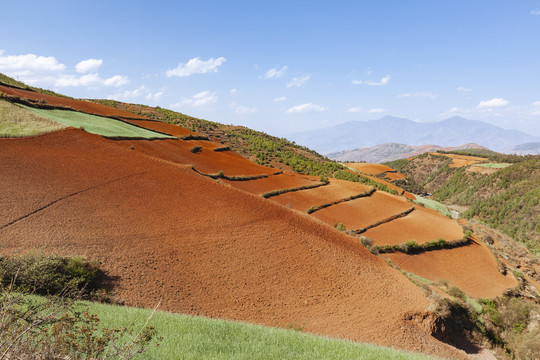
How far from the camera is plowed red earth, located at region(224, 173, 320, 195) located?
2197 cm

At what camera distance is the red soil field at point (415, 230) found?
20850 millimetres

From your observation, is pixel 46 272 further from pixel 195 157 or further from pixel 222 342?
pixel 195 157

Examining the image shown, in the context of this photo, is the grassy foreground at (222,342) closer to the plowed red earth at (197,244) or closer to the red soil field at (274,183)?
the plowed red earth at (197,244)

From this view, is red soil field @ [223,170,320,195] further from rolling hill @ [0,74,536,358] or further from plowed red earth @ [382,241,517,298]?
plowed red earth @ [382,241,517,298]

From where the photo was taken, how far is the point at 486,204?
54.2 meters

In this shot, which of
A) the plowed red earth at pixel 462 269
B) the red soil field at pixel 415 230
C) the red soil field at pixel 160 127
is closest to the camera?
the plowed red earth at pixel 462 269

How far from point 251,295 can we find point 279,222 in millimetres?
4667

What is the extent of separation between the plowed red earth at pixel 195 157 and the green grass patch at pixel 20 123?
431 centimetres

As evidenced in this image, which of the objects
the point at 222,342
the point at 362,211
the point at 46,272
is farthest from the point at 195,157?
→ the point at 222,342

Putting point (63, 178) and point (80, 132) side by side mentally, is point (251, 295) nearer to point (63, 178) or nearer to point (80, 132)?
point (63, 178)

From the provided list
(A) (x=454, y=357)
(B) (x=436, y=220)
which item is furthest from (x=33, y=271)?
(B) (x=436, y=220)

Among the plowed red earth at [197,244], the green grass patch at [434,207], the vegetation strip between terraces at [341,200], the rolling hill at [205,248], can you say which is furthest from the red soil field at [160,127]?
the green grass patch at [434,207]

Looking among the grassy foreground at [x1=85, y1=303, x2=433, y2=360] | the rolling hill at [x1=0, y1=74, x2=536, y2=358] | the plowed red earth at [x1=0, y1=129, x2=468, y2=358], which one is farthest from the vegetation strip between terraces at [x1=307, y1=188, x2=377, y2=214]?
the grassy foreground at [x1=85, y1=303, x2=433, y2=360]

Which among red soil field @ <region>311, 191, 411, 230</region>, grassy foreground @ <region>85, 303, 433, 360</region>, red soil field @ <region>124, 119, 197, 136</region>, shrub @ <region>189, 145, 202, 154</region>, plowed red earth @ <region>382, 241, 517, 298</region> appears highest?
red soil field @ <region>124, 119, 197, 136</region>
